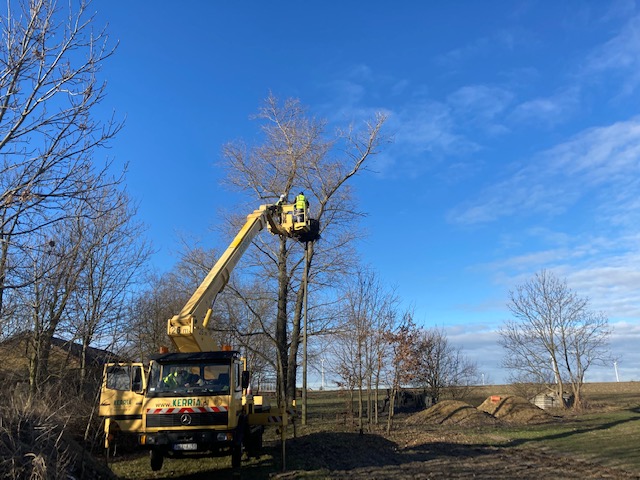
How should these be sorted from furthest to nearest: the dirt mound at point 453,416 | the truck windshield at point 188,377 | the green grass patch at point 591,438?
1. the dirt mound at point 453,416
2. the green grass patch at point 591,438
3. the truck windshield at point 188,377

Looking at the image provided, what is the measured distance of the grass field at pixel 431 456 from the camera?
1205 cm

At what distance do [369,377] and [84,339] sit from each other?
1069 centimetres

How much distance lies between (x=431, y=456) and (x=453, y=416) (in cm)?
1419

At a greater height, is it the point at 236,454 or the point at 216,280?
the point at 216,280

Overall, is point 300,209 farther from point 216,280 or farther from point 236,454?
point 236,454

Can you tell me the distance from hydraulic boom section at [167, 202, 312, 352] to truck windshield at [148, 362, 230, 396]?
540 millimetres

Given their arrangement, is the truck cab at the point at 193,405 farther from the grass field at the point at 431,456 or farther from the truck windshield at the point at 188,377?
the grass field at the point at 431,456

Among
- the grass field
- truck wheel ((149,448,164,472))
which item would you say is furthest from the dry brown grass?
the grass field

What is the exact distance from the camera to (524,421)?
28.5 metres

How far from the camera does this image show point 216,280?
1285cm

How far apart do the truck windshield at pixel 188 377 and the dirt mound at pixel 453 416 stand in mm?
18694

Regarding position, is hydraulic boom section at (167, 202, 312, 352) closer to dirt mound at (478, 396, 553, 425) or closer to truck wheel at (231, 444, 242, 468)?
truck wheel at (231, 444, 242, 468)

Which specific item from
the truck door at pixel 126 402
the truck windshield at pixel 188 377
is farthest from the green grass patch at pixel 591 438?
the truck door at pixel 126 402

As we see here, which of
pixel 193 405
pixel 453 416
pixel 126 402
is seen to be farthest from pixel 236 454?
pixel 453 416
